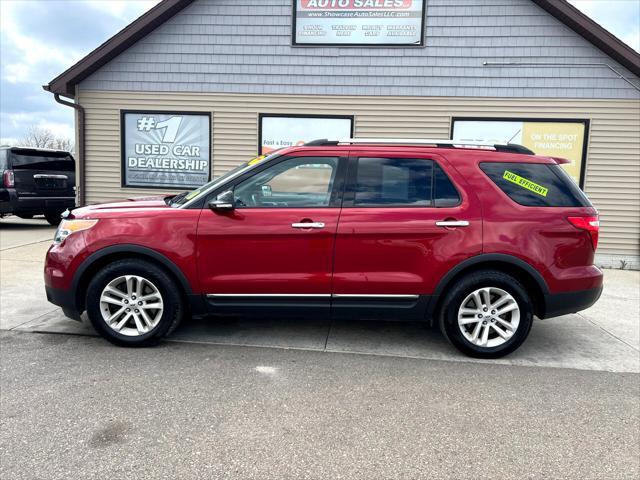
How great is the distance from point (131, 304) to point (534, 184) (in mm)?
3503

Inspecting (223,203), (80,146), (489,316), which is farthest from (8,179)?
(489,316)

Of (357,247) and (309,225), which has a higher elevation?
(309,225)

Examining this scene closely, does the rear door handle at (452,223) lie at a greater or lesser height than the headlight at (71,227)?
greater

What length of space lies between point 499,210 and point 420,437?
6.46 feet

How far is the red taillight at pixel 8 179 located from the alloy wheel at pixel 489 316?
11134mm

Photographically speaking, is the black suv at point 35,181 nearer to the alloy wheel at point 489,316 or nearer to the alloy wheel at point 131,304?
the alloy wheel at point 131,304

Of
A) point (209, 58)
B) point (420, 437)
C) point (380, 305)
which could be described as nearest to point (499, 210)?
point (380, 305)

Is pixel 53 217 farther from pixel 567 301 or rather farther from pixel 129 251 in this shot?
pixel 567 301

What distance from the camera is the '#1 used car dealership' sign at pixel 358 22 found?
8.47 m

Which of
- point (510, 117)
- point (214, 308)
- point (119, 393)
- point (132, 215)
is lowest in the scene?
point (119, 393)

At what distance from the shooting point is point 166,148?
9188 mm

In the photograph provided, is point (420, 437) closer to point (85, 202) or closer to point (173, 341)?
point (173, 341)

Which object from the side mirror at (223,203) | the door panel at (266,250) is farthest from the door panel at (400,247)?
the side mirror at (223,203)

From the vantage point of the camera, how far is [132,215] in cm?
392
